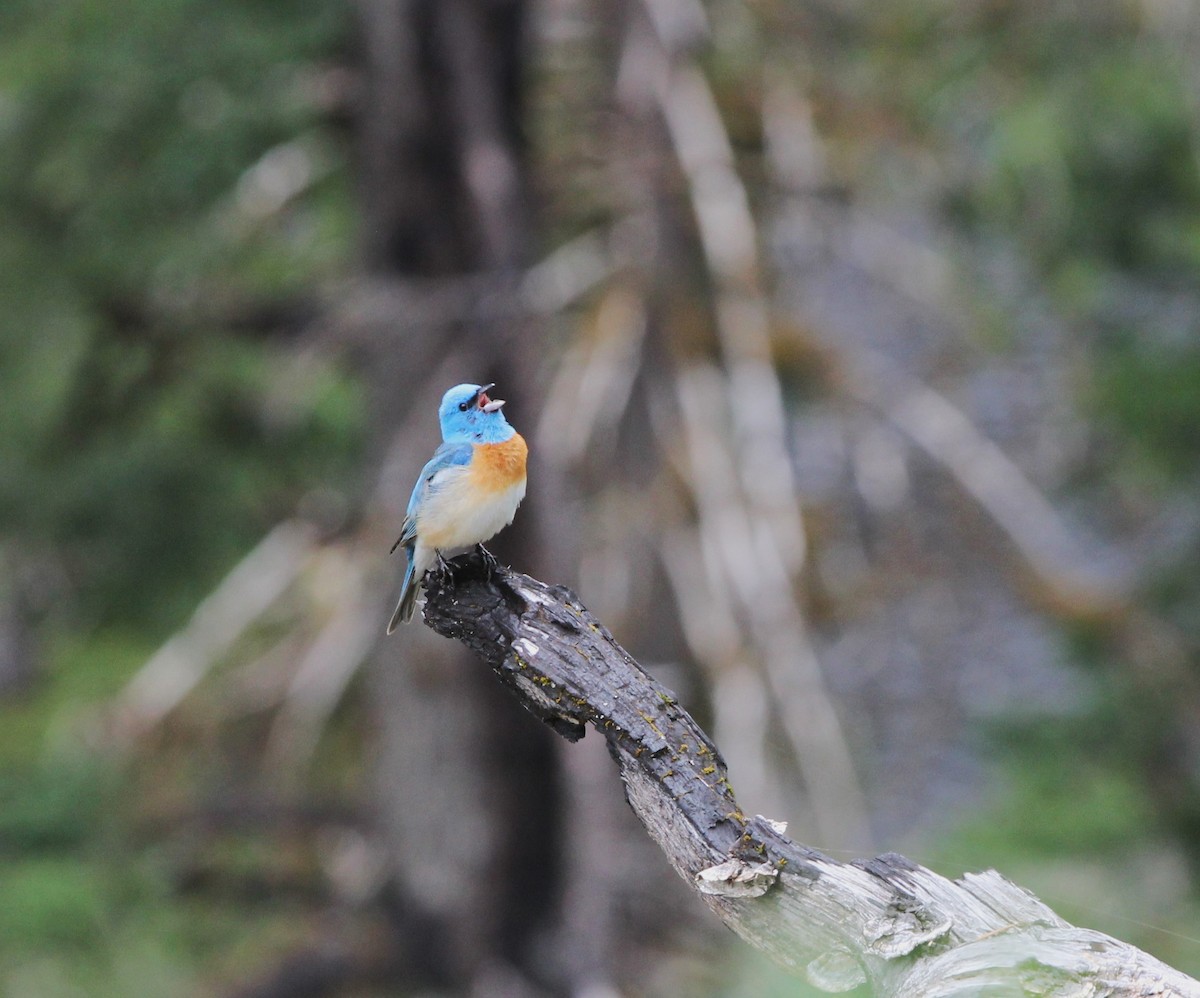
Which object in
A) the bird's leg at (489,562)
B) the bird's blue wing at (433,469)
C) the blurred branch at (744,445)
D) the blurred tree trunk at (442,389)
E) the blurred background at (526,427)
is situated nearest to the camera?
the bird's leg at (489,562)

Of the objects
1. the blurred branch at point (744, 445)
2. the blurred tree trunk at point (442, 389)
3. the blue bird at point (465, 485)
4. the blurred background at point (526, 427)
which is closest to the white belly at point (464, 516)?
the blue bird at point (465, 485)

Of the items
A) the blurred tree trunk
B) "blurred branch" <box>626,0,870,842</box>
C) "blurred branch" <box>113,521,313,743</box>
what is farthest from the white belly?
"blurred branch" <box>113,521,313,743</box>

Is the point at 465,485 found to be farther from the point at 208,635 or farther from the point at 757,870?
the point at 208,635

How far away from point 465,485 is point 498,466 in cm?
7

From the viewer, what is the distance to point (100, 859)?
729 cm

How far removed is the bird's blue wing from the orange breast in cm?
5

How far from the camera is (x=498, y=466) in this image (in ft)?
8.40

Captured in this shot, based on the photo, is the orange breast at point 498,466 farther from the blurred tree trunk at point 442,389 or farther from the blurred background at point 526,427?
the blurred tree trunk at point 442,389

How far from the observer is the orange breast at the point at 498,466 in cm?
255

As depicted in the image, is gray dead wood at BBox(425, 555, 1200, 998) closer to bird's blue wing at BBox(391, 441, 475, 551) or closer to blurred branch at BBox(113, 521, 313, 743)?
bird's blue wing at BBox(391, 441, 475, 551)

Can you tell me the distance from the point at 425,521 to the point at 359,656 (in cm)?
541

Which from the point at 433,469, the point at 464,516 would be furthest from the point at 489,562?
the point at 433,469

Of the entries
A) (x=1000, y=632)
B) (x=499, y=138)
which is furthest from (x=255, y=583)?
(x=1000, y=632)

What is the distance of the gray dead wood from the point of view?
1.71 meters
